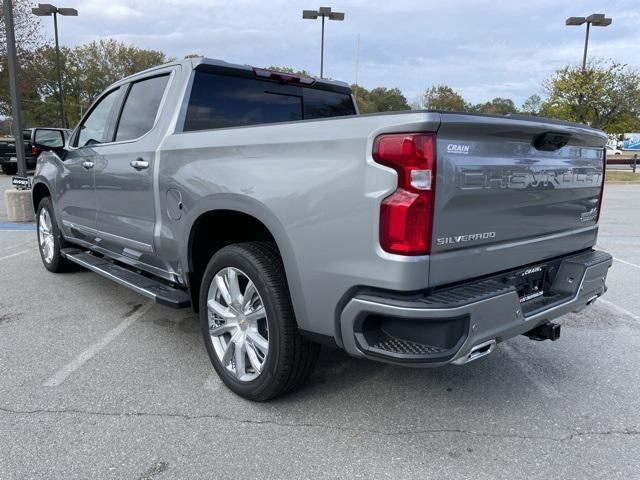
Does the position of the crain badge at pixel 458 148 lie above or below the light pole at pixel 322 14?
below

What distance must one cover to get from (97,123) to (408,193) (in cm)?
367

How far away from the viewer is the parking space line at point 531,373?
322 centimetres

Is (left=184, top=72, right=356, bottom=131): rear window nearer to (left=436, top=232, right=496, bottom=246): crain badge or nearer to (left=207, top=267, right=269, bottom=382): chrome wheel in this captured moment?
(left=207, top=267, right=269, bottom=382): chrome wheel

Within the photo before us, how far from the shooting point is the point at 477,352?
2381mm

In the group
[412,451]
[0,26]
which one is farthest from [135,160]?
[0,26]

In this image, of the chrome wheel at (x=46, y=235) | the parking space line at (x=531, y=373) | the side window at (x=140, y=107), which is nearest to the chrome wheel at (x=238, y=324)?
the side window at (x=140, y=107)

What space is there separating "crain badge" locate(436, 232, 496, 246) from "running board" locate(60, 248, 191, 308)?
1.89 meters

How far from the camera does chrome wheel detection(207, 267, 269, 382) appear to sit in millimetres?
2949

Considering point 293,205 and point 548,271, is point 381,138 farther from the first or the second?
point 548,271

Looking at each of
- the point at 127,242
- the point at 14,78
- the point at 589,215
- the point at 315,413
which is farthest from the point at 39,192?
the point at 589,215

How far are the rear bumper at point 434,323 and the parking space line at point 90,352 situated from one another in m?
2.06

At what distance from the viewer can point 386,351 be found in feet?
7.60

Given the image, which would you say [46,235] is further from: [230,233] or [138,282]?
[230,233]

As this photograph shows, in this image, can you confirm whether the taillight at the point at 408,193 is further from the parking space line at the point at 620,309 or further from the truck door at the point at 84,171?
the parking space line at the point at 620,309
